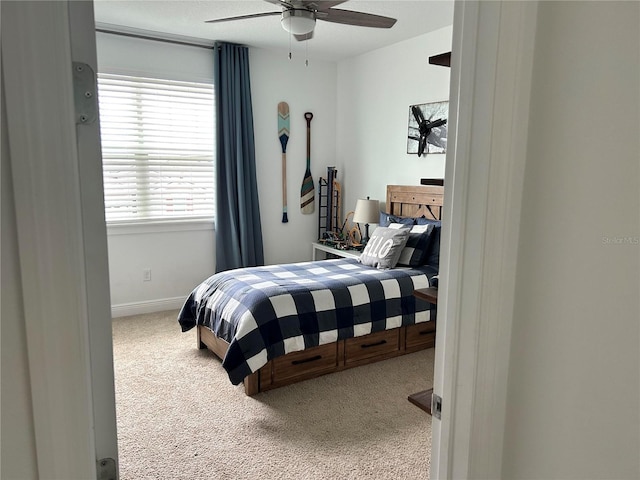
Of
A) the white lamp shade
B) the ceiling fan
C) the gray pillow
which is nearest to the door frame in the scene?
the ceiling fan

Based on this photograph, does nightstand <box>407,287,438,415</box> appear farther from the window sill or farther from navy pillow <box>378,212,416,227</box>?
the window sill

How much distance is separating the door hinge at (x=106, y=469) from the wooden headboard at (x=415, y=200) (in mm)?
3489

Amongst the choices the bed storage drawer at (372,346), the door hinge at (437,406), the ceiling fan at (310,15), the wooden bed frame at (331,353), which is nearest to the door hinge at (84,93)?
the door hinge at (437,406)

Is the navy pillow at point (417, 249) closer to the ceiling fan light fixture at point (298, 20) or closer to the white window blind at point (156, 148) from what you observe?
the ceiling fan light fixture at point (298, 20)

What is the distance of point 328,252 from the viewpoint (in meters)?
4.98

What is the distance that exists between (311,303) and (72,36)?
246 cm

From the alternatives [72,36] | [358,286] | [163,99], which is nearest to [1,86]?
[72,36]

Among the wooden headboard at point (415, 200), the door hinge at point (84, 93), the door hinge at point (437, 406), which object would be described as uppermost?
the door hinge at point (84, 93)

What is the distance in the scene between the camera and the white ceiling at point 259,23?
3.37 metres

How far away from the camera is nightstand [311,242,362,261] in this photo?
4.46 metres

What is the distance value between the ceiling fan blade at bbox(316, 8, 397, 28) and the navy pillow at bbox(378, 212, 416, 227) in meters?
1.65

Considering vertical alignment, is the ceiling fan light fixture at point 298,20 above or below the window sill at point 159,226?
above

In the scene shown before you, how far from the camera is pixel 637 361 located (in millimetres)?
833

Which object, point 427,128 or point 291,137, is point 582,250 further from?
point 291,137
